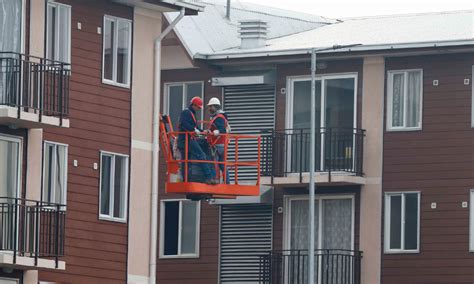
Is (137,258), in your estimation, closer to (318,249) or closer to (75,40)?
(75,40)

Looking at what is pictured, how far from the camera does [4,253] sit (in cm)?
5091

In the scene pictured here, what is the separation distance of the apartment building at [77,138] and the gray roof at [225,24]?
9.10 meters

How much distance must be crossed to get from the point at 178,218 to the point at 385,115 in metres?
6.96

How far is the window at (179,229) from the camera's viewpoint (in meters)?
70.2

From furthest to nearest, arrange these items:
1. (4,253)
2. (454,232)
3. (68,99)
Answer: (454,232), (68,99), (4,253)

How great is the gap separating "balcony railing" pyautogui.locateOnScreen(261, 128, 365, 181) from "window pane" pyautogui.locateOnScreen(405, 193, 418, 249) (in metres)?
1.81

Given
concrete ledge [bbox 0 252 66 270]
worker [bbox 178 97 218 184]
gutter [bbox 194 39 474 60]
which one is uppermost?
gutter [bbox 194 39 474 60]

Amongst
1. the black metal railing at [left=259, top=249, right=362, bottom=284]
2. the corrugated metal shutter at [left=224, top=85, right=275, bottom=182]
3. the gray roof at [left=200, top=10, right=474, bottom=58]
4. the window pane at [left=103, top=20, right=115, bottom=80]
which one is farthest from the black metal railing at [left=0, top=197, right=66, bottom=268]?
the corrugated metal shutter at [left=224, top=85, right=275, bottom=182]

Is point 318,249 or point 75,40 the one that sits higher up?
point 75,40

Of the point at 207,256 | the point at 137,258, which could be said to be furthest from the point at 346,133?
the point at 137,258

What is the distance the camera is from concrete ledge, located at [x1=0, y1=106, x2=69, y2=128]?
5112cm

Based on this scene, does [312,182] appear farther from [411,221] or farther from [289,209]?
[289,209]

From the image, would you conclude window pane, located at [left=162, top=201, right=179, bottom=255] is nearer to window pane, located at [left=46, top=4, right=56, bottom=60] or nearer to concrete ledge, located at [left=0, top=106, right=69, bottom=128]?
window pane, located at [left=46, top=4, right=56, bottom=60]

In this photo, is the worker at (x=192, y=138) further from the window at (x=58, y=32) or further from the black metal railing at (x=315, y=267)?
the black metal railing at (x=315, y=267)
